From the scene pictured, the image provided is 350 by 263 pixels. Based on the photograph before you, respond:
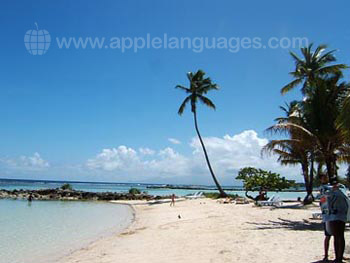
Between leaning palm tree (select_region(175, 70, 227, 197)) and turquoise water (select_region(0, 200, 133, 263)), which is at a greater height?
leaning palm tree (select_region(175, 70, 227, 197))

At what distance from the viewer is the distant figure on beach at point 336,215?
6.29 meters

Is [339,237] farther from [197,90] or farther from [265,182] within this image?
[197,90]

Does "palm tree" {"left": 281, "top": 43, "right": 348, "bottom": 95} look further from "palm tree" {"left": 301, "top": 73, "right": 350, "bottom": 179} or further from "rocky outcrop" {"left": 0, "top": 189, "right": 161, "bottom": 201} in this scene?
"rocky outcrop" {"left": 0, "top": 189, "right": 161, "bottom": 201}

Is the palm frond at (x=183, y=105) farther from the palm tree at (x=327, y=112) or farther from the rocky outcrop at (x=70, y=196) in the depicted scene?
the palm tree at (x=327, y=112)

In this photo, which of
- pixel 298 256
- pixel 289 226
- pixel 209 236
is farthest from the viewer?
pixel 289 226

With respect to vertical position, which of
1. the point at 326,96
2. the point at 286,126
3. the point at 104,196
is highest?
the point at 326,96

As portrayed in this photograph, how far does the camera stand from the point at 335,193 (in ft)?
21.2

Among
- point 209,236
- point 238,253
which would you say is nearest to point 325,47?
point 209,236

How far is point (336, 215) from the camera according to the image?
6.34 meters

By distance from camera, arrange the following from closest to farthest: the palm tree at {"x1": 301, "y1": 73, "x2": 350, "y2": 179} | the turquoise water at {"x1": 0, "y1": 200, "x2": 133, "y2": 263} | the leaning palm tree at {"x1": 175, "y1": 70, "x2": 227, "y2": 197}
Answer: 1. the turquoise water at {"x1": 0, "y1": 200, "x2": 133, "y2": 263}
2. the palm tree at {"x1": 301, "y1": 73, "x2": 350, "y2": 179}
3. the leaning palm tree at {"x1": 175, "y1": 70, "x2": 227, "y2": 197}

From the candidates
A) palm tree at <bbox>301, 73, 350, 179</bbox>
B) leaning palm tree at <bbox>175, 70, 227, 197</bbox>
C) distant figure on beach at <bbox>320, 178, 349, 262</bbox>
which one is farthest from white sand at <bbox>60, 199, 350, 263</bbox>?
leaning palm tree at <bbox>175, 70, 227, 197</bbox>

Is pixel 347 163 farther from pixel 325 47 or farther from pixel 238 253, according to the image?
pixel 238 253

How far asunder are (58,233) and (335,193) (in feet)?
41.1

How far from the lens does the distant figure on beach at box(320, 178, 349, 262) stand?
248 inches
